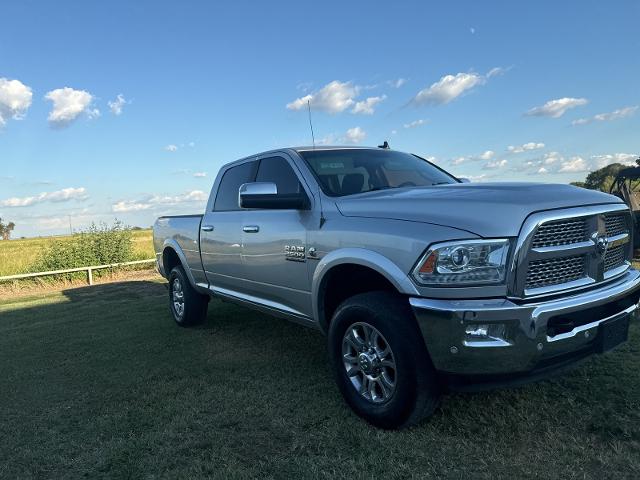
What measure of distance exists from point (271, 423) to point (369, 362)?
2.66 feet

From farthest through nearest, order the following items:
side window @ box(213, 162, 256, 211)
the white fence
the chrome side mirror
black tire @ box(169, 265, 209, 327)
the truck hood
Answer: the white fence < black tire @ box(169, 265, 209, 327) < side window @ box(213, 162, 256, 211) < the chrome side mirror < the truck hood

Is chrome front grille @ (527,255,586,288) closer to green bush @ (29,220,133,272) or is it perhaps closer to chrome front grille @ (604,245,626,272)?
chrome front grille @ (604,245,626,272)

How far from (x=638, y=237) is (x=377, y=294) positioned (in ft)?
26.6

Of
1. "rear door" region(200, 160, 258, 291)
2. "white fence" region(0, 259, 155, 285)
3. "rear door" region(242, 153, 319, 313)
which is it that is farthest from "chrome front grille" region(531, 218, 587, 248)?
"white fence" region(0, 259, 155, 285)

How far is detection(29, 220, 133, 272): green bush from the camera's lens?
45.8ft

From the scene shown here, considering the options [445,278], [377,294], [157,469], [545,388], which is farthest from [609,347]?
[157,469]

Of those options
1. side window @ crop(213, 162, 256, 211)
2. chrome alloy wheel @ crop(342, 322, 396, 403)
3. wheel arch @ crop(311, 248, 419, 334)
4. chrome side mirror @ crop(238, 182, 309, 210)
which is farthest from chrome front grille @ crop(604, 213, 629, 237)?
side window @ crop(213, 162, 256, 211)

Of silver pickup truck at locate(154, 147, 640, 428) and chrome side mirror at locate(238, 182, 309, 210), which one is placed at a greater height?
chrome side mirror at locate(238, 182, 309, 210)

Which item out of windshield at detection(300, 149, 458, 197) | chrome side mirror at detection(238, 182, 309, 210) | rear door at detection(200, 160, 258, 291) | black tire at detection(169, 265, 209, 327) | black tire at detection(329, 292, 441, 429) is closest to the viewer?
black tire at detection(329, 292, 441, 429)

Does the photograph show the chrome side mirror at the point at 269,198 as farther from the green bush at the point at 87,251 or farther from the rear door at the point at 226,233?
the green bush at the point at 87,251

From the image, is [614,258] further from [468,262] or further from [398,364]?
[398,364]

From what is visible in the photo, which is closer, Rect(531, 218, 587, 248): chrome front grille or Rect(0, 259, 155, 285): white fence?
Rect(531, 218, 587, 248): chrome front grille

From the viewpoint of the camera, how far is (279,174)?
4441 millimetres

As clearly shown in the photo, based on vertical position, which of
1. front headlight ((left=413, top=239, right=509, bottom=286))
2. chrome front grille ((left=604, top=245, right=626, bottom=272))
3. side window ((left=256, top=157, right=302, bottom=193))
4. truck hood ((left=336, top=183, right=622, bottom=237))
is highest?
side window ((left=256, top=157, right=302, bottom=193))
